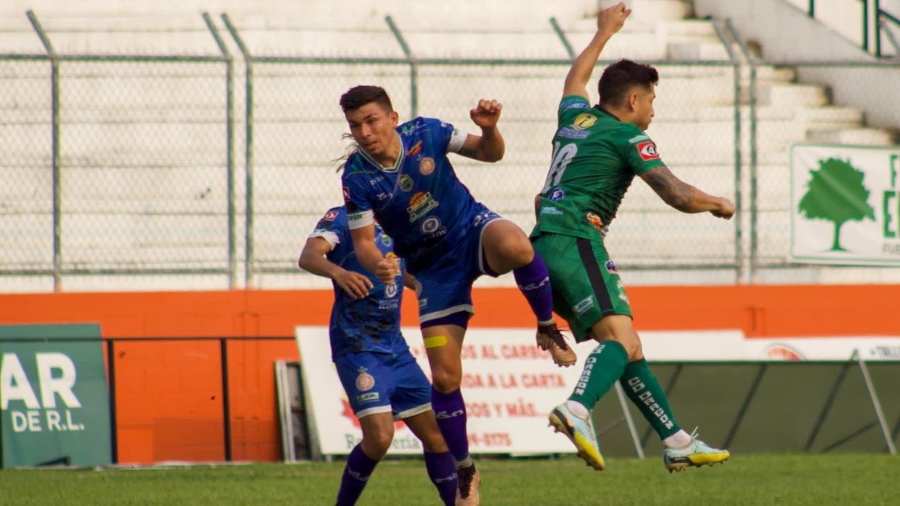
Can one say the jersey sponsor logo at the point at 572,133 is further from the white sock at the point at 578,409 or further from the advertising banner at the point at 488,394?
the advertising banner at the point at 488,394

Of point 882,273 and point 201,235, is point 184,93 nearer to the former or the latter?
point 201,235

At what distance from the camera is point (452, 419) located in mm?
8312

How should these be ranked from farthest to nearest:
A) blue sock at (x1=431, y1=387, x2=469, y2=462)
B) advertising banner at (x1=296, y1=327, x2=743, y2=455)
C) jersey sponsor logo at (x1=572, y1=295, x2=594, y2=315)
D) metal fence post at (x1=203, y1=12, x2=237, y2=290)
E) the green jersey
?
metal fence post at (x1=203, y1=12, x2=237, y2=290) < advertising banner at (x1=296, y1=327, x2=743, y2=455) < blue sock at (x1=431, y1=387, x2=469, y2=462) < the green jersey < jersey sponsor logo at (x1=572, y1=295, x2=594, y2=315)

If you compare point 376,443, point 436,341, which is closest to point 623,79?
point 436,341

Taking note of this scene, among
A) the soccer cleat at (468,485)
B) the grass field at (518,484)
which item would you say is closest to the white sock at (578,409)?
the soccer cleat at (468,485)

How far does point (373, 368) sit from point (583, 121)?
2.05 metres

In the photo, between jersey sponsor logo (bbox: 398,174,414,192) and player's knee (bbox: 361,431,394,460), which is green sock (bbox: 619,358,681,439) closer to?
jersey sponsor logo (bbox: 398,174,414,192)

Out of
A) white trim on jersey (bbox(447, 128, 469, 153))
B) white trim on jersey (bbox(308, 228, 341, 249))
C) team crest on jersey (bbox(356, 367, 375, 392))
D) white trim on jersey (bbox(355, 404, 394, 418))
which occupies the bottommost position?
white trim on jersey (bbox(355, 404, 394, 418))

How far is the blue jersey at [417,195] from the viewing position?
26.5 feet

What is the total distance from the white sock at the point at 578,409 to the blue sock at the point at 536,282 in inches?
26.3

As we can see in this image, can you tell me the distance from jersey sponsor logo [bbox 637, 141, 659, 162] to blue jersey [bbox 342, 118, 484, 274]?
3.24 feet

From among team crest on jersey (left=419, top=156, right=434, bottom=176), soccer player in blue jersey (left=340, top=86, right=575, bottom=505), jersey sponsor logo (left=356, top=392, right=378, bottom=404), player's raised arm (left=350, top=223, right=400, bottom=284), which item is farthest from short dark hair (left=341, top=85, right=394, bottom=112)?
jersey sponsor logo (left=356, top=392, right=378, bottom=404)

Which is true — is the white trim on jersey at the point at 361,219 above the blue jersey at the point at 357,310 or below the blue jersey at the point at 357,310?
above

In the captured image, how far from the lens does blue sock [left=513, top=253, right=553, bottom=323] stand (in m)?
7.91
